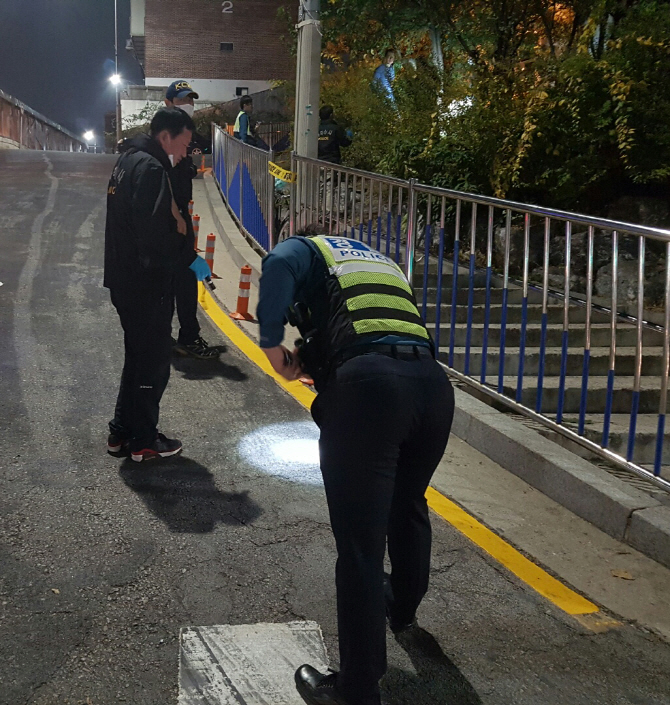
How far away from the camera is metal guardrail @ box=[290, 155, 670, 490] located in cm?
490

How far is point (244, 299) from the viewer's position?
8.09 m

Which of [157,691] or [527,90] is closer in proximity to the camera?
[157,691]

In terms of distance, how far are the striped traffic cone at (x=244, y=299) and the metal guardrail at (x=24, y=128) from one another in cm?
2780

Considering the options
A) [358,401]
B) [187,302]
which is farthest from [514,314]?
[358,401]

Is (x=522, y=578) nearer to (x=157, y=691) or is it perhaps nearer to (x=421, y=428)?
(x=421, y=428)

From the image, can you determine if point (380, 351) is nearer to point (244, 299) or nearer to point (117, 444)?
point (117, 444)

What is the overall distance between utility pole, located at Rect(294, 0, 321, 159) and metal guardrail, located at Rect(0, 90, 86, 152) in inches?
1016

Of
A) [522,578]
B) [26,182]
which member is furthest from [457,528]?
[26,182]

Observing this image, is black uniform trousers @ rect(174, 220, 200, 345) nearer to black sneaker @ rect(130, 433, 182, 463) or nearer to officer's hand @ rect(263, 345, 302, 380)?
black sneaker @ rect(130, 433, 182, 463)

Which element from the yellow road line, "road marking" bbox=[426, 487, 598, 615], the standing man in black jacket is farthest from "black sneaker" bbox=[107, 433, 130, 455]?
"road marking" bbox=[426, 487, 598, 615]

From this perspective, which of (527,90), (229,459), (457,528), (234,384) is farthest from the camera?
(527,90)

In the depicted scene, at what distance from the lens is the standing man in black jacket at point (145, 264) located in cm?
447

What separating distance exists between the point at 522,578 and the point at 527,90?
7.50 meters

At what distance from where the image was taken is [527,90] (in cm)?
975
